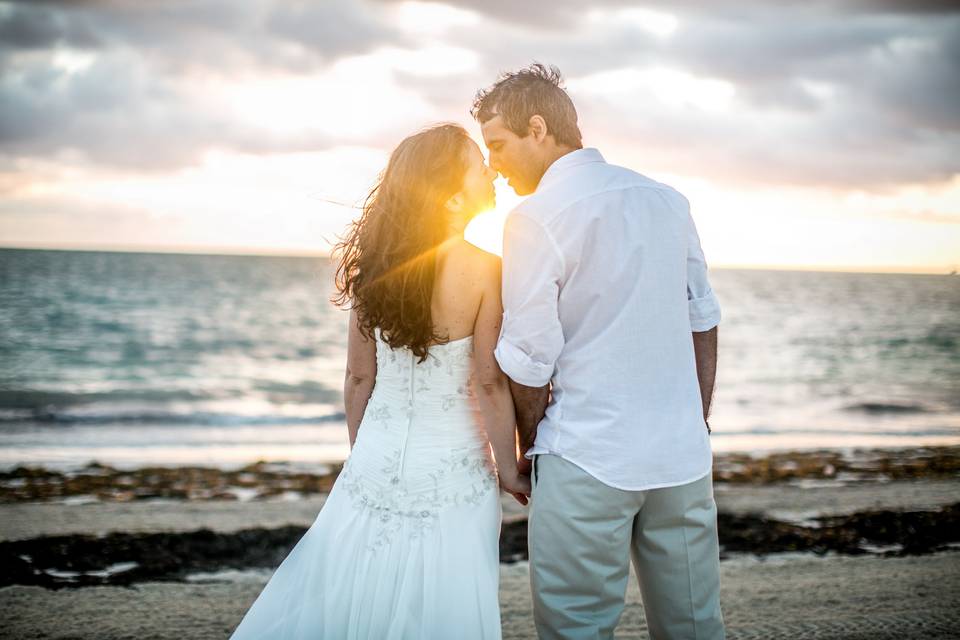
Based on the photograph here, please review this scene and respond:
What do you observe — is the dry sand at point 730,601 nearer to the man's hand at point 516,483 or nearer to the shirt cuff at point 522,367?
the man's hand at point 516,483

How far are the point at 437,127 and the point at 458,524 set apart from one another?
4.45ft

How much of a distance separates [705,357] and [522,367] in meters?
0.69

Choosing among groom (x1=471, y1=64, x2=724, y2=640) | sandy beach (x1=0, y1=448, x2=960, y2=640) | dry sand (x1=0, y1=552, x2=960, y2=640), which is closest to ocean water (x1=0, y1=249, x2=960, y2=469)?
sandy beach (x1=0, y1=448, x2=960, y2=640)

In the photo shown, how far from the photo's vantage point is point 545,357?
232cm

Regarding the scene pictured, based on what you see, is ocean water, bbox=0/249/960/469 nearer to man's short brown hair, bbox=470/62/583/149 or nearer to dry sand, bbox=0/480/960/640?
dry sand, bbox=0/480/960/640

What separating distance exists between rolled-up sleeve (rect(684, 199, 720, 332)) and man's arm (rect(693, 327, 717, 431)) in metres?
0.04

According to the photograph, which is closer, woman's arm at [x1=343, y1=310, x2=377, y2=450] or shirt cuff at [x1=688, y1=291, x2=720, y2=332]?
shirt cuff at [x1=688, y1=291, x2=720, y2=332]

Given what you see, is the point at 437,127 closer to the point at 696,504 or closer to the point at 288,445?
the point at 696,504

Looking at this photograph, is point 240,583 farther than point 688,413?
Yes

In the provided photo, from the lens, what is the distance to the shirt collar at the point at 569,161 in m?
2.41

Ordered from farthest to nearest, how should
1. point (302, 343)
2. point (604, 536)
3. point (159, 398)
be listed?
1. point (302, 343)
2. point (159, 398)
3. point (604, 536)

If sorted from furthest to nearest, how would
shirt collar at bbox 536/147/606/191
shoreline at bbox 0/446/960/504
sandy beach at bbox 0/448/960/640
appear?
shoreline at bbox 0/446/960/504 < sandy beach at bbox 0/448/960/640 < shirt collar at bbox 536/147/606/191

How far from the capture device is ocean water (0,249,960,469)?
12.2 metres

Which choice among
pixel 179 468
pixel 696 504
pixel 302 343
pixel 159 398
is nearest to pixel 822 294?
pixel 302 343
